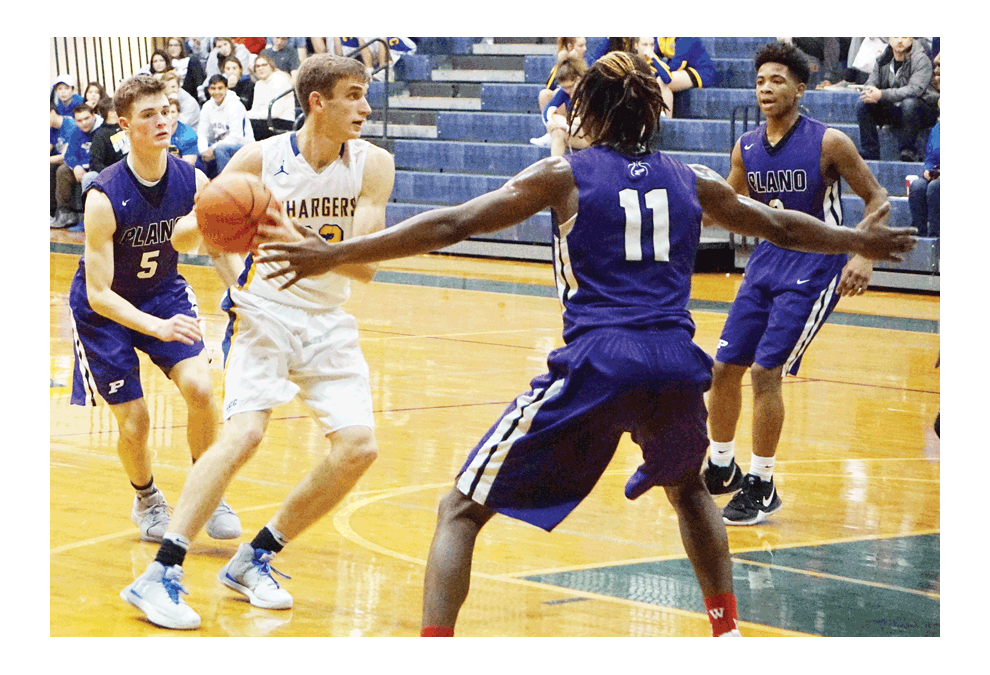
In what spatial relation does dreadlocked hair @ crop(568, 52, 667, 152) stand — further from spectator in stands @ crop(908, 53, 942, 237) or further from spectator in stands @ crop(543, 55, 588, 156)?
spectator in stands @ crop(908, 53, 942, 237)

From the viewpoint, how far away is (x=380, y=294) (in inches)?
489

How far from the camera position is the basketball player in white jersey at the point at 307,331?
171 inches

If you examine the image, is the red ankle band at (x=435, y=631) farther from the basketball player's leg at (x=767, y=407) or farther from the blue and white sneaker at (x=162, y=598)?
the basketball player's leg at (x=767, y=407)

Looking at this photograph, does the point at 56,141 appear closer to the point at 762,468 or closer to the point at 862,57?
the point at 862,57

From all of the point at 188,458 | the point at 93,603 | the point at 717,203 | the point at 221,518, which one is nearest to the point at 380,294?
the point at 188,458

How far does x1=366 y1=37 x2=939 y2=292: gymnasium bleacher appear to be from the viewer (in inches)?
539

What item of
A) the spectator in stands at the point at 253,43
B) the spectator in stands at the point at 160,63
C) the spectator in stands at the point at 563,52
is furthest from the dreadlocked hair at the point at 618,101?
the spectator in stands at the point at 253,43

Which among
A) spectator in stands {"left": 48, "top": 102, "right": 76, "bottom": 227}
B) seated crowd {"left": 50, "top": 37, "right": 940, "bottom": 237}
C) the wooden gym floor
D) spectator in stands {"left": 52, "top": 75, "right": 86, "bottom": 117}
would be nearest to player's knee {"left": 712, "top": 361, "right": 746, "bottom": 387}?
the wooden gym floor

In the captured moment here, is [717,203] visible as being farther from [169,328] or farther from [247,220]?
[169,328]

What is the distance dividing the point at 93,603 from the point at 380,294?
821cm

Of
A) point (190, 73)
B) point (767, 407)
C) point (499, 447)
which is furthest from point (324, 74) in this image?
point (190, 73)

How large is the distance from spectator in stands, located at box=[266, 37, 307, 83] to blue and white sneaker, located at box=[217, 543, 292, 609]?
14734 millimetres

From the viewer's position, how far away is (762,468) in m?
5.59

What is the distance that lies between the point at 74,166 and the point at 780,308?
14558 mm
